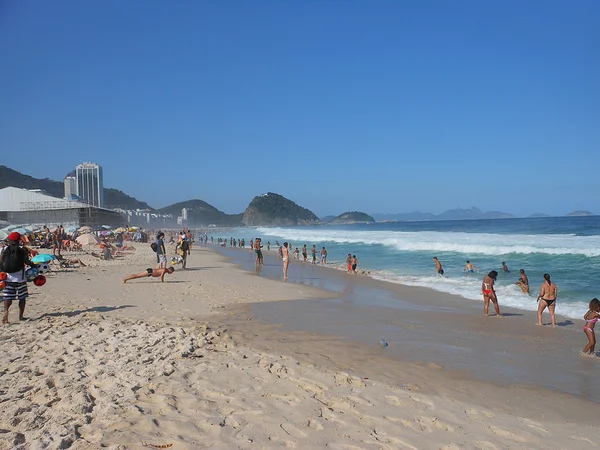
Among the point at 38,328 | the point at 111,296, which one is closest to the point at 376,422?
the point at 38,328

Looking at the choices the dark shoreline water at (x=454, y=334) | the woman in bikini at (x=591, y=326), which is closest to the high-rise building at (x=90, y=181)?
the dark shoreline water at (x=454, y=334)

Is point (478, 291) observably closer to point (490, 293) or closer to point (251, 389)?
point (490, 293)

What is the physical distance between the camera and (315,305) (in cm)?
1084

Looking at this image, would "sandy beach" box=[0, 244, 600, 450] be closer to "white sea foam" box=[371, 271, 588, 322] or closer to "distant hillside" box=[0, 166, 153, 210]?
"white sea foam" box=[371, 271, 588, 322]

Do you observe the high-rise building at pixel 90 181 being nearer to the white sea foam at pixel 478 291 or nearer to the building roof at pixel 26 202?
the building roof at pixel 26 202

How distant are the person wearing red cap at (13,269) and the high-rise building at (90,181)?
12625cm

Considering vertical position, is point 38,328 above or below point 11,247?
below

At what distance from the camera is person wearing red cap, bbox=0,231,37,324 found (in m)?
6.89

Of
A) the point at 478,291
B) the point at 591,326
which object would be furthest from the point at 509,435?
the point at 478,291

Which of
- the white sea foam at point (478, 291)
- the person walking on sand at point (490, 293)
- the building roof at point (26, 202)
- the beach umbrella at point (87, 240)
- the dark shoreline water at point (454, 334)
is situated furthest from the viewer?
the building roof at point (26, 202)

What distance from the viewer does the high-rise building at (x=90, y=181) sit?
121875 millimetres

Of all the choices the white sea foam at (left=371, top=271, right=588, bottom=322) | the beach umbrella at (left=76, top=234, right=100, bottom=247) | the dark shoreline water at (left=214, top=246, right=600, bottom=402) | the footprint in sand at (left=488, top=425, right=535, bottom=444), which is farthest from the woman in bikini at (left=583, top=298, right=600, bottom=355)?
the beach umbrella at (left=76, top=234, right=100, bottom=247)

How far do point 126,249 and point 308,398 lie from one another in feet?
91.8

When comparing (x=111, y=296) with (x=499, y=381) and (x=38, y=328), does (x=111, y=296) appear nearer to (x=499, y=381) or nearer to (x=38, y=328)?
(x=38, y=328)
